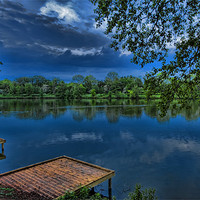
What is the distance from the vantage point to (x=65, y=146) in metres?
13.6

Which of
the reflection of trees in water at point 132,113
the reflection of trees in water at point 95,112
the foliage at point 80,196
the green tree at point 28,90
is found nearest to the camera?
the foliage at point 80,196

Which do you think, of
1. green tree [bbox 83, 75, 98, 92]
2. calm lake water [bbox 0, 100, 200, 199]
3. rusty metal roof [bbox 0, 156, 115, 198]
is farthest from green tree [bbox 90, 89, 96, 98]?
rusty metal roof [bbox 0, 156, 115, 198]

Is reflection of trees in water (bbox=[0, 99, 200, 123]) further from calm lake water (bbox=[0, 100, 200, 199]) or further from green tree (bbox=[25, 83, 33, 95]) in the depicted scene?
green tree (bbox=[25, 83, 33, 95])

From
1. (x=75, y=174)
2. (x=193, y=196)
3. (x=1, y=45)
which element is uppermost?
(x=1, y=45)

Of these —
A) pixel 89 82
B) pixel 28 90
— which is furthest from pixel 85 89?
pixel 28 90

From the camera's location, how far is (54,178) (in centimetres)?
621

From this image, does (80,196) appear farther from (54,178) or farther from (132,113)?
(132,113)

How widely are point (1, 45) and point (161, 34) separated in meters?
131

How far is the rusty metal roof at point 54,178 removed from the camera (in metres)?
5.50

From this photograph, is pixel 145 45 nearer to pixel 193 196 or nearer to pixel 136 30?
pixel 136 30

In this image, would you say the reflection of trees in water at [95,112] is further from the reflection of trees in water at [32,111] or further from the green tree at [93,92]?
the green tree at [93,92]

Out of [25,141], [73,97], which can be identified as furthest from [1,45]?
[25,141]

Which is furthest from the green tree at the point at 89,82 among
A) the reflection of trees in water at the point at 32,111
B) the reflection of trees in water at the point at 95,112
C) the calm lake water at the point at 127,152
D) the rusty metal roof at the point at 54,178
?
the rusty metal roof at the point at 54,178

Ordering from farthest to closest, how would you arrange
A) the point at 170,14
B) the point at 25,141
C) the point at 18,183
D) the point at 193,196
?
the point at 25,141
the point at 193,196
the point at 18,183
the point at 170,14
